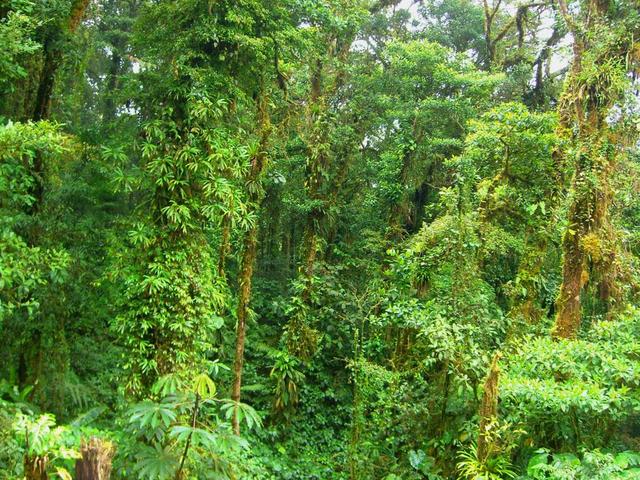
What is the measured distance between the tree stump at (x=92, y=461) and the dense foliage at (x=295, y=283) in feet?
0.04

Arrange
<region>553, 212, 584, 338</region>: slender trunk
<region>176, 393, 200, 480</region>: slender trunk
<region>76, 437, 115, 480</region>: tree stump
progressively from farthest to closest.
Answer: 1. <region>553, 212, 584, 338</region>: slender trunk
2. <region>176, 393, 200, 480</region>: slender trunk
3. <region>76, 437, 115, 480</region>: tree stump

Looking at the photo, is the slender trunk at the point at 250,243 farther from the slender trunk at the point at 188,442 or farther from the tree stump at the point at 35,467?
the tree stump at the point at 35,467

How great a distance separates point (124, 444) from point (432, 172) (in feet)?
29.9

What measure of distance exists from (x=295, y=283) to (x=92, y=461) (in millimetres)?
6470

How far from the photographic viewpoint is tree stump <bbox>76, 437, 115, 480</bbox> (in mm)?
2529

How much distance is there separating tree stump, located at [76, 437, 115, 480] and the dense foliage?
0.01 m

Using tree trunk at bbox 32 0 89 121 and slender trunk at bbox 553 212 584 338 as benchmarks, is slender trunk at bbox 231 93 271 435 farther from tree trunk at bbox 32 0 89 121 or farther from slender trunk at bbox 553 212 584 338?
slender trunk at bbox 553 212 584 338

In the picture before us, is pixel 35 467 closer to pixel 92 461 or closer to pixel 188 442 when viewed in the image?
pixel 92 461

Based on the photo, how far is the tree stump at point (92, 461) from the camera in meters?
2.53

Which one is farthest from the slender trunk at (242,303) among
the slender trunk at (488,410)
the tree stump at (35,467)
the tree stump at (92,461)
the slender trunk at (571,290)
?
the slender trunk at (571,290)

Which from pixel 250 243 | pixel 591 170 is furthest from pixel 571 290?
pixel 250 243

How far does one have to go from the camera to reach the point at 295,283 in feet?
29.3

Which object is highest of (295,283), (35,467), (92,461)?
(295,283)

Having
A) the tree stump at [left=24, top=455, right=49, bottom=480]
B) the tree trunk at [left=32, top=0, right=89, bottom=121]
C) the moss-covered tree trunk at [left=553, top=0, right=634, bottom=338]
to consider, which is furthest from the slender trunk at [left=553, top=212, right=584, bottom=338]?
the tree trunk at [left=32, top=0, right=89, bottom=121]
